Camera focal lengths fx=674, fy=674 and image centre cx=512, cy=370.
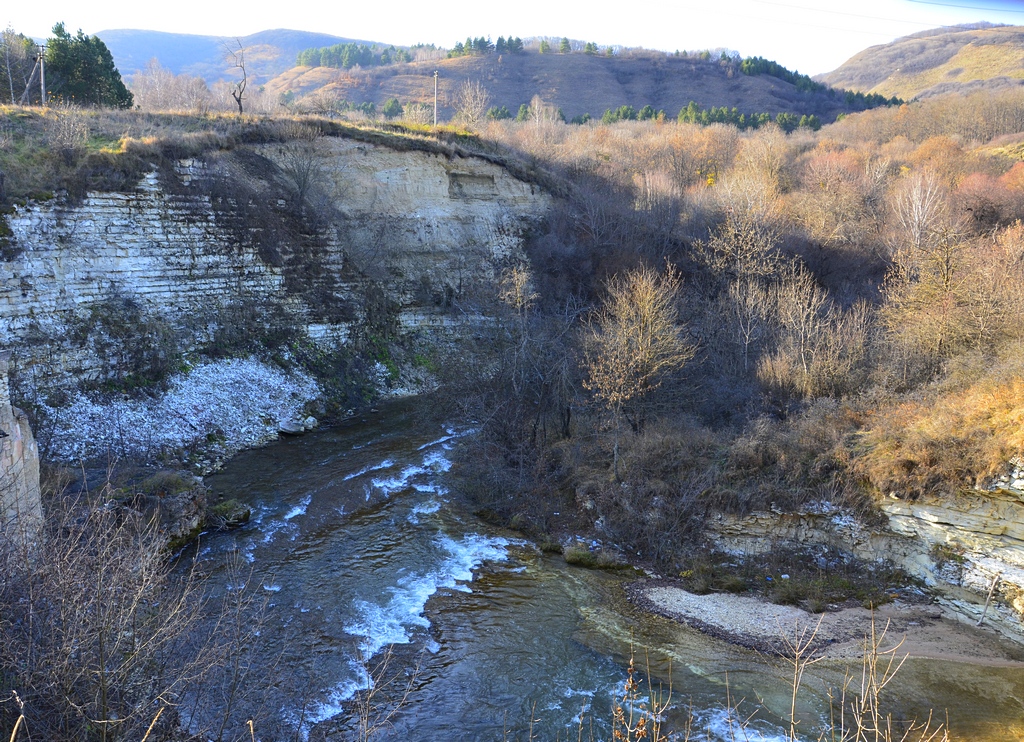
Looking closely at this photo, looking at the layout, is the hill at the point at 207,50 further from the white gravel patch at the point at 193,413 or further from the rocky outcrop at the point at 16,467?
the rocky outcrop at the point at 16,467

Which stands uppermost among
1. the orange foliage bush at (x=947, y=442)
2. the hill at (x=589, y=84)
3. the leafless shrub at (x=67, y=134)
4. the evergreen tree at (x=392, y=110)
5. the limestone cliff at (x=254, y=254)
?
the hill at (x=589, y=84)

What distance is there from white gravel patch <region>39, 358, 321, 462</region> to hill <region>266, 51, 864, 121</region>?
6814cm

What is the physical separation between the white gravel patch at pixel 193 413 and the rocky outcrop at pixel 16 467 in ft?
26.3

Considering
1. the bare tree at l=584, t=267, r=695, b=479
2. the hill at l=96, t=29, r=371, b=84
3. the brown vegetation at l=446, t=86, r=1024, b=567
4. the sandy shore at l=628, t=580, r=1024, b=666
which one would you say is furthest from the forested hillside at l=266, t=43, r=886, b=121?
the sandy shore at l=628, t=580, r=1024, b=666

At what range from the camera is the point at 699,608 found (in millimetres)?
13039

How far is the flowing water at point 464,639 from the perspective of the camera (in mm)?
9852

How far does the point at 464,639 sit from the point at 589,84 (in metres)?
93.5

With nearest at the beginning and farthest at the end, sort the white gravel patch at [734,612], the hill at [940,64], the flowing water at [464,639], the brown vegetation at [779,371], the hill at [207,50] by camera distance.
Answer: the flowing water at [464,639] → the white gravel patch at [734,612] → the brown vegetation at [779,371] → the hill at [940,64] → the hill at [207,50]

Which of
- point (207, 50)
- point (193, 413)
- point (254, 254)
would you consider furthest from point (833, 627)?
point (207, 50)

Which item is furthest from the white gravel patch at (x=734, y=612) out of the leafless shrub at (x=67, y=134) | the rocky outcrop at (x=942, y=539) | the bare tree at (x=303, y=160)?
the leafless shrub at (x=67, y=134)

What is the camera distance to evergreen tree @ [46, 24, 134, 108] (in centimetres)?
3203

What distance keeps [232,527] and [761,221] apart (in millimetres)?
22237

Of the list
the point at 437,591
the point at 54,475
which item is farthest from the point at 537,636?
the point at 54,475

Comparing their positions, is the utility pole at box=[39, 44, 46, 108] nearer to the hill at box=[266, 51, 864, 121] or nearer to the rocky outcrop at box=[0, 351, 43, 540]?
the rocky outcrop at box=[0, 351, 43, 540]
